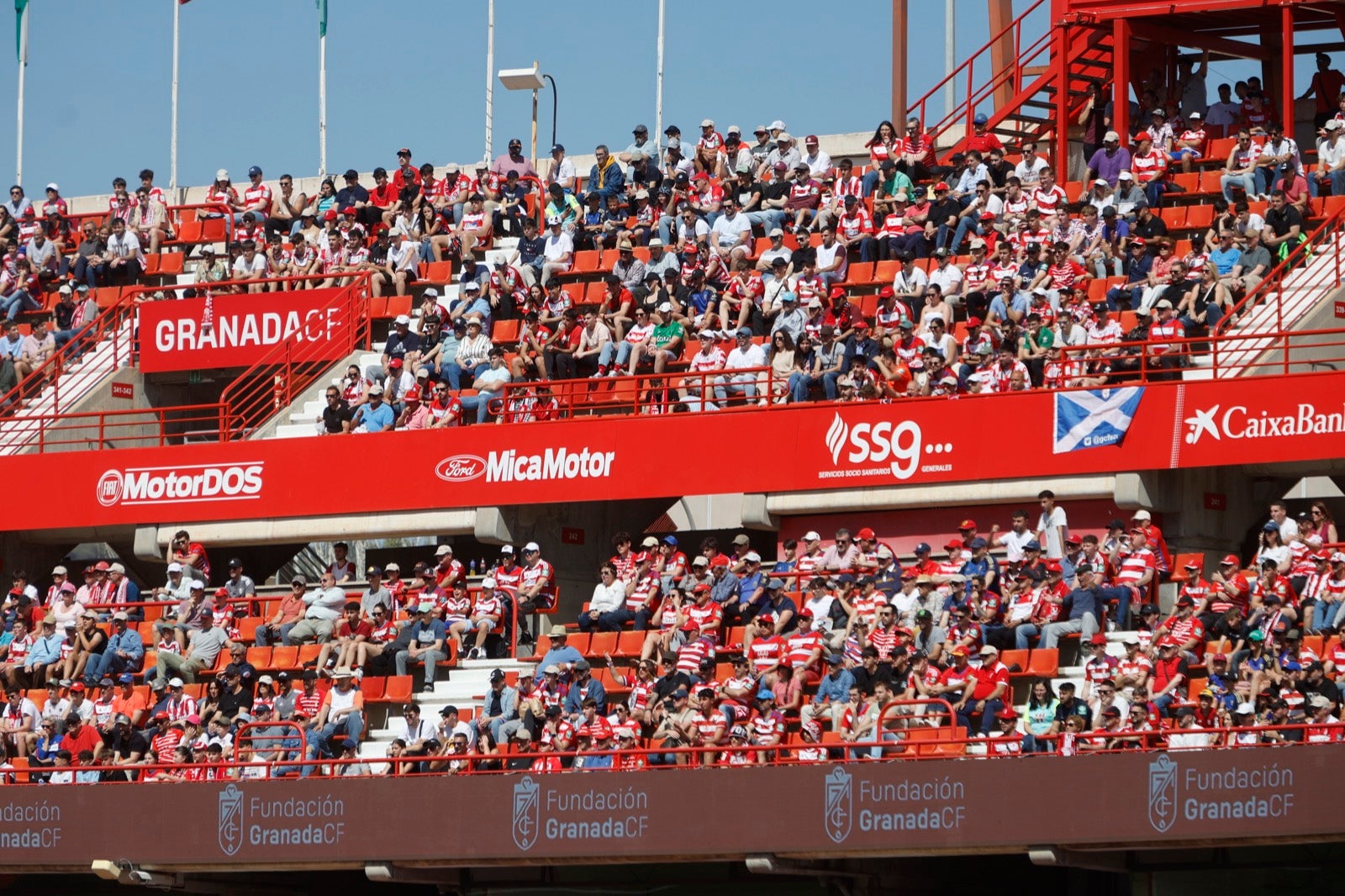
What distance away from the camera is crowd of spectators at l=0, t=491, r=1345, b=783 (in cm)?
2028

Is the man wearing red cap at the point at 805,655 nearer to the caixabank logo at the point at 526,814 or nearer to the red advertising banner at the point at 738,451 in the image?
the caixabank logo at the point at 526,814

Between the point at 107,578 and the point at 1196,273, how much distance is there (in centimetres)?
1192

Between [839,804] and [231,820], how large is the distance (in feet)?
18.3

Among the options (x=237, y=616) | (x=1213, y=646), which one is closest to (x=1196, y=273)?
(x=1213, y=646)

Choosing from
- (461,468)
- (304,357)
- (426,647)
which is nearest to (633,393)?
(461,468)

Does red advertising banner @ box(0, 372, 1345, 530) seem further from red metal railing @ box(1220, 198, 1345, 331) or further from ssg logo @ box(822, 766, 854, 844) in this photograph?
ssg logo @ box(822, 766, 854, 844)

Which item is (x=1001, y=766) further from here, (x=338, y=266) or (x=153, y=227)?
(x=153, y=227)

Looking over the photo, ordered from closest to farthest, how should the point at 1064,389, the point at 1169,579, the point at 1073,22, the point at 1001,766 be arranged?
the point at 1001,766
the point at 1169,579
the point at 1064,389
the point at 1073,22

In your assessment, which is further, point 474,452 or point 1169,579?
point 474,452

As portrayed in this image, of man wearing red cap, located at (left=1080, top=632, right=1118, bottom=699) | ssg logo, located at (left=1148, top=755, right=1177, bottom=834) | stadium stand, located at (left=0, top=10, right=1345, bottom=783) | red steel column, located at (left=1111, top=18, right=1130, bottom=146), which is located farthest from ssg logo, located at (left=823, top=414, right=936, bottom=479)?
ssg logo, located at (left=1148, top=755, right=1177, bottom=834)

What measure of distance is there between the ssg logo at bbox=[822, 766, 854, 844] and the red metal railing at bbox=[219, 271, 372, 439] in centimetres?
1171

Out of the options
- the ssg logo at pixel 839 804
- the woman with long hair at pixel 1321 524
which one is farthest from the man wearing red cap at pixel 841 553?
the woman with long hair at pixel 1321 524

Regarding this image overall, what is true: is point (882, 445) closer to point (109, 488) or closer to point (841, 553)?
point (841, 553)

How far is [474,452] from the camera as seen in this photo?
88.7 ft
